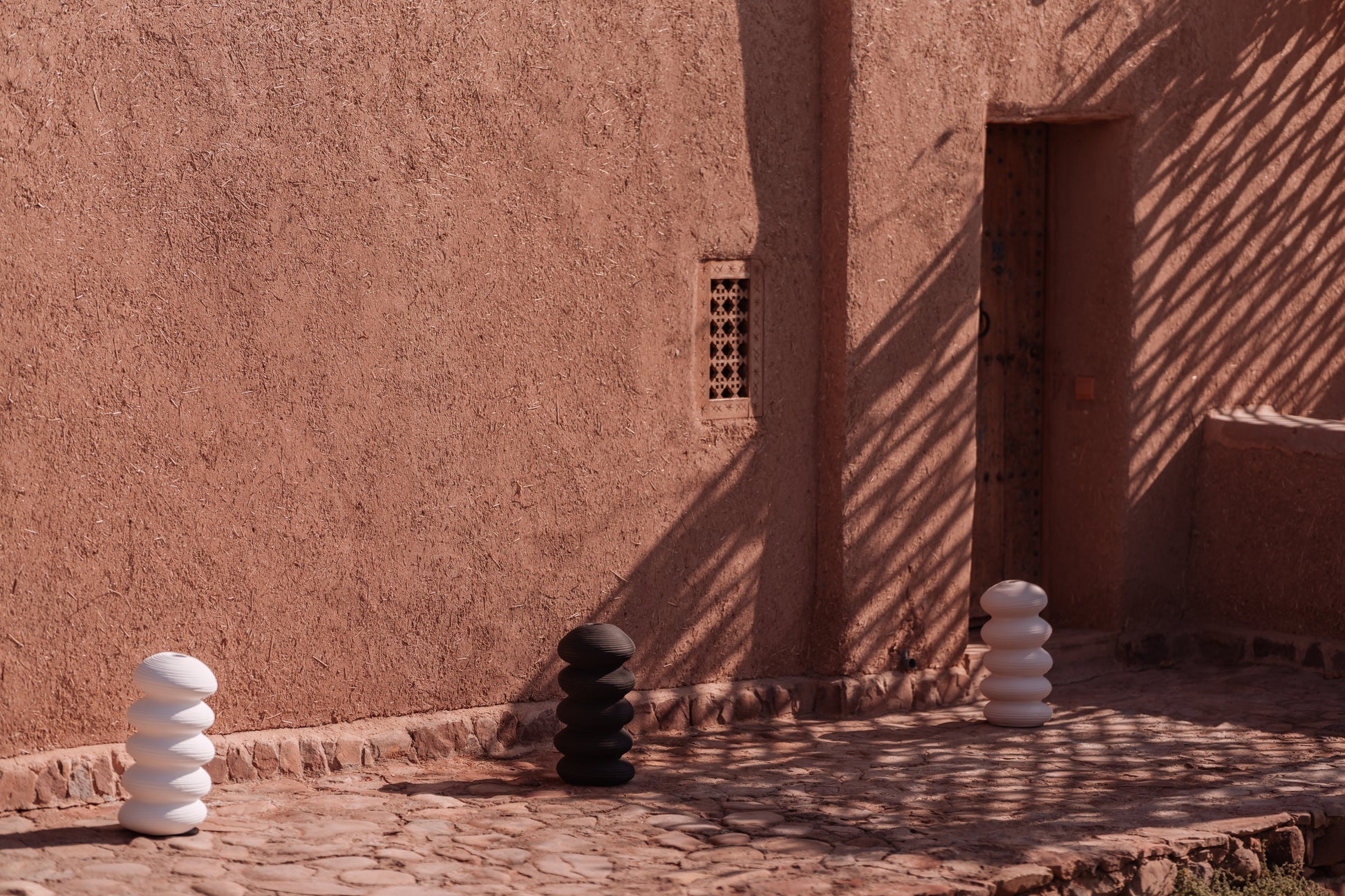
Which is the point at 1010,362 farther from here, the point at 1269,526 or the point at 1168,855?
the point at 1168,855

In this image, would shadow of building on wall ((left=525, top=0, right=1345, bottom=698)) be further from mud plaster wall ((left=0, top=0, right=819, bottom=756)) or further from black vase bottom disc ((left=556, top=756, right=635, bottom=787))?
black vase bottom disc ((left=556, top=756, right=635, bottom=787))

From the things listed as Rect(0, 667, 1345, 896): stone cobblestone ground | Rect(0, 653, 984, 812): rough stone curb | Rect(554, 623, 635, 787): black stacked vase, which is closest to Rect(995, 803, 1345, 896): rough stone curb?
Rect(0, 667, 1345, 896): stone cobblestone ground

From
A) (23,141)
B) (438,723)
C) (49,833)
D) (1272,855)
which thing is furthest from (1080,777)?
(23,141)

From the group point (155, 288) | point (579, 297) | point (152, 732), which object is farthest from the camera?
point (579, 297)

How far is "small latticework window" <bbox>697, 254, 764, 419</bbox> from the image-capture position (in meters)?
7.12

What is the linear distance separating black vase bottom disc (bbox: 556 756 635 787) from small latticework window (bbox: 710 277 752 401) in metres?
1.70

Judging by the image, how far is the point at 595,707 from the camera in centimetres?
617

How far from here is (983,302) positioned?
8547 millimetres

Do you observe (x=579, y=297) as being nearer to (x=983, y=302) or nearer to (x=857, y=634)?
(x=857, y=634)

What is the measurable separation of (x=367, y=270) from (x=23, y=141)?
1257 millimetres

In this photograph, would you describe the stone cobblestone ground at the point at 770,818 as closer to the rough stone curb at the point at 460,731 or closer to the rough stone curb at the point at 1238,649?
the rough stone curb at the point at 460,731

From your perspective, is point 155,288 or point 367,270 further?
point 367,270

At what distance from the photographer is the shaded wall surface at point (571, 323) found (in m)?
5.63

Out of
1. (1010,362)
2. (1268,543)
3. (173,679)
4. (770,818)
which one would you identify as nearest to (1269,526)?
(1268,543)
